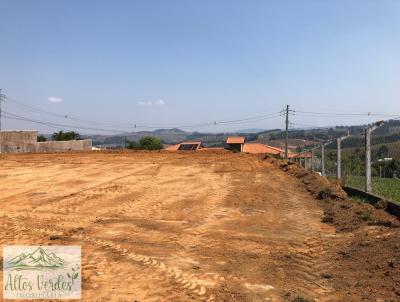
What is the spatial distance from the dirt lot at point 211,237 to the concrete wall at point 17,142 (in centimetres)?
2393

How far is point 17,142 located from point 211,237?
35.7m

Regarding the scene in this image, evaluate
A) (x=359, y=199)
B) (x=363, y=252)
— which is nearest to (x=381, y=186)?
(x=359, y=199)

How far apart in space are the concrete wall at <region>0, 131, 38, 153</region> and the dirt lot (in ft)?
78.5

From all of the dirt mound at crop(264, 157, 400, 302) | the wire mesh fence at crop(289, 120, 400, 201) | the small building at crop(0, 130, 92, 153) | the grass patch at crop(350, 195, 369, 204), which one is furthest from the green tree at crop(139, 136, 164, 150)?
the dirt mound at crop(264, 157, 400, 302)

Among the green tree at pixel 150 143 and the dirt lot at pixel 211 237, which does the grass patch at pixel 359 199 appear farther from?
the green tree at pixel 150 143

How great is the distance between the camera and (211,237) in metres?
8.63

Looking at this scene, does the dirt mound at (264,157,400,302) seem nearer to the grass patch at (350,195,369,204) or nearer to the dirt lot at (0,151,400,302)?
the dirt lot at (0,151,400,302)

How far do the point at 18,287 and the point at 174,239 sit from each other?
3.32 metres

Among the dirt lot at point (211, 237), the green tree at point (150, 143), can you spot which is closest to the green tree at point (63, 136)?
the green tree at point (150, 143)

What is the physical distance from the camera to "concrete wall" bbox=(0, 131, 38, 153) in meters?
39.4

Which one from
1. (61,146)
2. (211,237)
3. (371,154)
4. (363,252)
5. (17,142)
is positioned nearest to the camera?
(363,252)

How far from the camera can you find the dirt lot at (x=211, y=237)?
5.82 metres

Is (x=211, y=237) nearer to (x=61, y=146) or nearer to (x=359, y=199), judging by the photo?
(x=359, y=199)

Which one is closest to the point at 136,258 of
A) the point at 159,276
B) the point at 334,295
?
the point at 159,276
